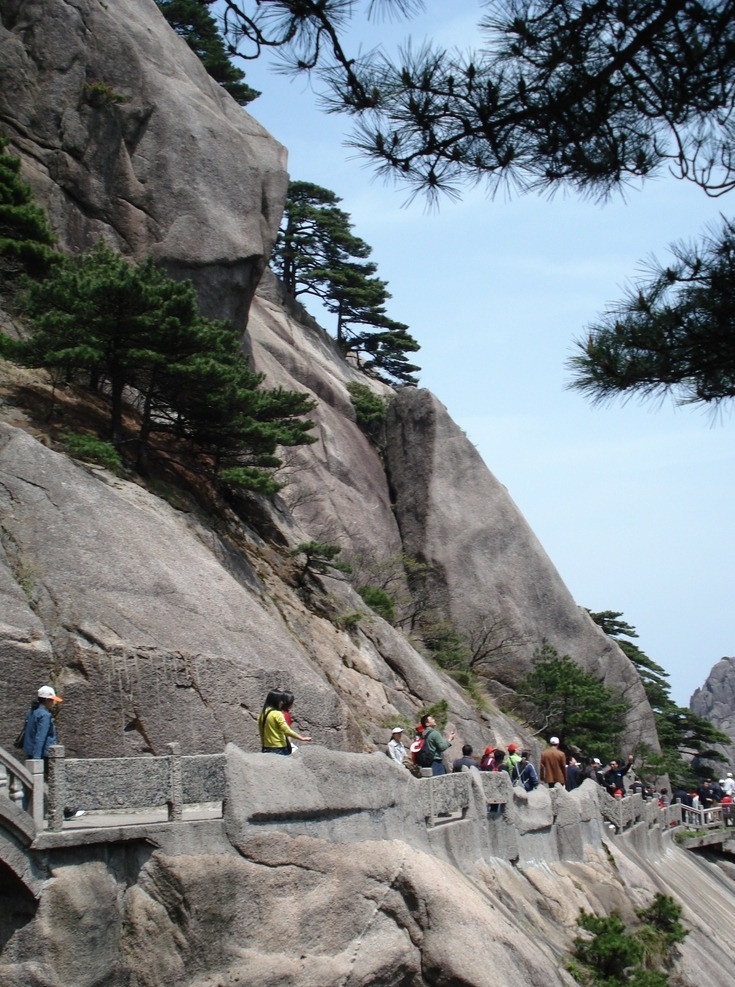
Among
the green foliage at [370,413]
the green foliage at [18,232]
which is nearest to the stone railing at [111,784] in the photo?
the green foliage at [18,232]

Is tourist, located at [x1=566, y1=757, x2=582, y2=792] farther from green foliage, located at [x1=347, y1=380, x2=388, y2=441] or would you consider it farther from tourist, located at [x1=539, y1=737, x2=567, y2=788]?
green foliage, located at [x1=347, y1=380, x2=388, y2=441]

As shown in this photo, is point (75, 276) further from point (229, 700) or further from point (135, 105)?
point (135, 105)

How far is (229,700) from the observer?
52.1 feet

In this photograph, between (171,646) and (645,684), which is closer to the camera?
(171,646)

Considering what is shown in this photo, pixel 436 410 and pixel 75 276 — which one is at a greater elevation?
pixel 436 410

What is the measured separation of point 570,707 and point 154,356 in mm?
18323

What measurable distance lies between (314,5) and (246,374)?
13.4m

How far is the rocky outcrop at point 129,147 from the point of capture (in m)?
24.8

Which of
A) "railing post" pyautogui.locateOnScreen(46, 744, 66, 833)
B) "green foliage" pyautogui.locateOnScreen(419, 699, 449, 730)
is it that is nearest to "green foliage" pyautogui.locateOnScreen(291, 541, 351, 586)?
"green foliage" pyautogui.locateOnScreen(419, 699, 449, 730)

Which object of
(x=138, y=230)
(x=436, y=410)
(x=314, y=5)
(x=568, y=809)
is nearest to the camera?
(x=314, y=5)

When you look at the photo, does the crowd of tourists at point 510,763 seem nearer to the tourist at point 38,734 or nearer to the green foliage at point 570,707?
the green foliage at point 570,707

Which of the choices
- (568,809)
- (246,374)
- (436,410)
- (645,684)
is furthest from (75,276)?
(645,684)

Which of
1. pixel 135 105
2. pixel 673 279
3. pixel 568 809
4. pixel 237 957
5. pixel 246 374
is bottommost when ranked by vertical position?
pixel 237 957

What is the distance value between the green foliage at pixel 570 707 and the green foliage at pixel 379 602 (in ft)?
19.7
